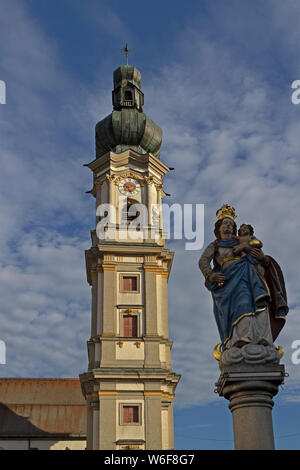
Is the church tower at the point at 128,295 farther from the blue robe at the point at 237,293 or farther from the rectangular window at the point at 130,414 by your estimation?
the blue robe at the point at 237,293

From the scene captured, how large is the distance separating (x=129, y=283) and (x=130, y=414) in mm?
7408

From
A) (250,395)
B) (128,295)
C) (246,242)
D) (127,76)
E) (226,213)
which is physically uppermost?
A: (127,76)

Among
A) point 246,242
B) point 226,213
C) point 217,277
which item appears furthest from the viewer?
point 226,213

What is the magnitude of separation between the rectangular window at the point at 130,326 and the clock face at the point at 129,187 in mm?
8086

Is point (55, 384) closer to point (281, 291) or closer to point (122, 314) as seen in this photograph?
point (122, 314)

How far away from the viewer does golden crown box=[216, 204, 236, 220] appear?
9883 millimetres

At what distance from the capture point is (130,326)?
32.9m

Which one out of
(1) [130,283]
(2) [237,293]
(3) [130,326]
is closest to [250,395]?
(2) [237,293]

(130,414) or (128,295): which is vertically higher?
(128,295)

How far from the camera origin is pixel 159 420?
30531 millimetres

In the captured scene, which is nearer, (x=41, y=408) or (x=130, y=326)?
(x=130, y=326)

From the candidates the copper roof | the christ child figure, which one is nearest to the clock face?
the copper roof

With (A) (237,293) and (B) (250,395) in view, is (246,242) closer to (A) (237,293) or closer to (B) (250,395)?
(A) (237,293)
